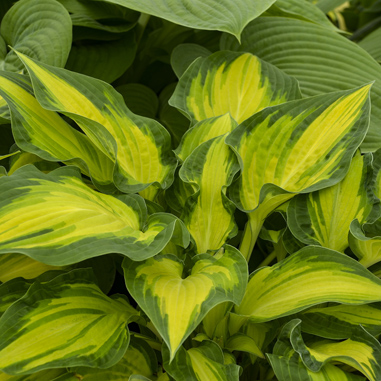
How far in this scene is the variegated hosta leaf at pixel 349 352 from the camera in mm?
607

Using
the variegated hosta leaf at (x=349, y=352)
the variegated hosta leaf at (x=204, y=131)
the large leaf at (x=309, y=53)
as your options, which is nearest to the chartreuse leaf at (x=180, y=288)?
the variegated hosta leaf at (x=349, y=352)

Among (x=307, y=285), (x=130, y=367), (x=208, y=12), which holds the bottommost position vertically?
(x=130, y=367)

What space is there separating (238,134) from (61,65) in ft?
1.22

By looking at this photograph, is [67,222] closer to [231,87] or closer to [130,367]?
[130,367]

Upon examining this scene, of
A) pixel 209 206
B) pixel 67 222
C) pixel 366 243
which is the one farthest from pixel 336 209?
pixel 67 222

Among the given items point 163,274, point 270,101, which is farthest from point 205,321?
point 270,101

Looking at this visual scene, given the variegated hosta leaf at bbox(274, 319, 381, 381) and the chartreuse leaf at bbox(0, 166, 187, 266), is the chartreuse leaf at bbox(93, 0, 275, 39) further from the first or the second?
the variegated hosta leaf at bbox(274, 319, 381, 381)

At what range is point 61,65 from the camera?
0.89 meters

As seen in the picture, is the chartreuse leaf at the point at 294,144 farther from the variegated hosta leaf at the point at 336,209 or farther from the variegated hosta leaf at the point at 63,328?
the variegated hosta leaf at the point at 63,328

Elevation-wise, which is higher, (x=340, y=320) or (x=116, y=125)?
(x=116, y=125)

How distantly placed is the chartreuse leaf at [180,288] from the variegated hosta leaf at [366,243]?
6.9 inches

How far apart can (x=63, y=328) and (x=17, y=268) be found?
6.5 inches

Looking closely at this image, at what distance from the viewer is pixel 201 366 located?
24.7 inches

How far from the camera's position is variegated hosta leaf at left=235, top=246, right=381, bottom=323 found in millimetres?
631
